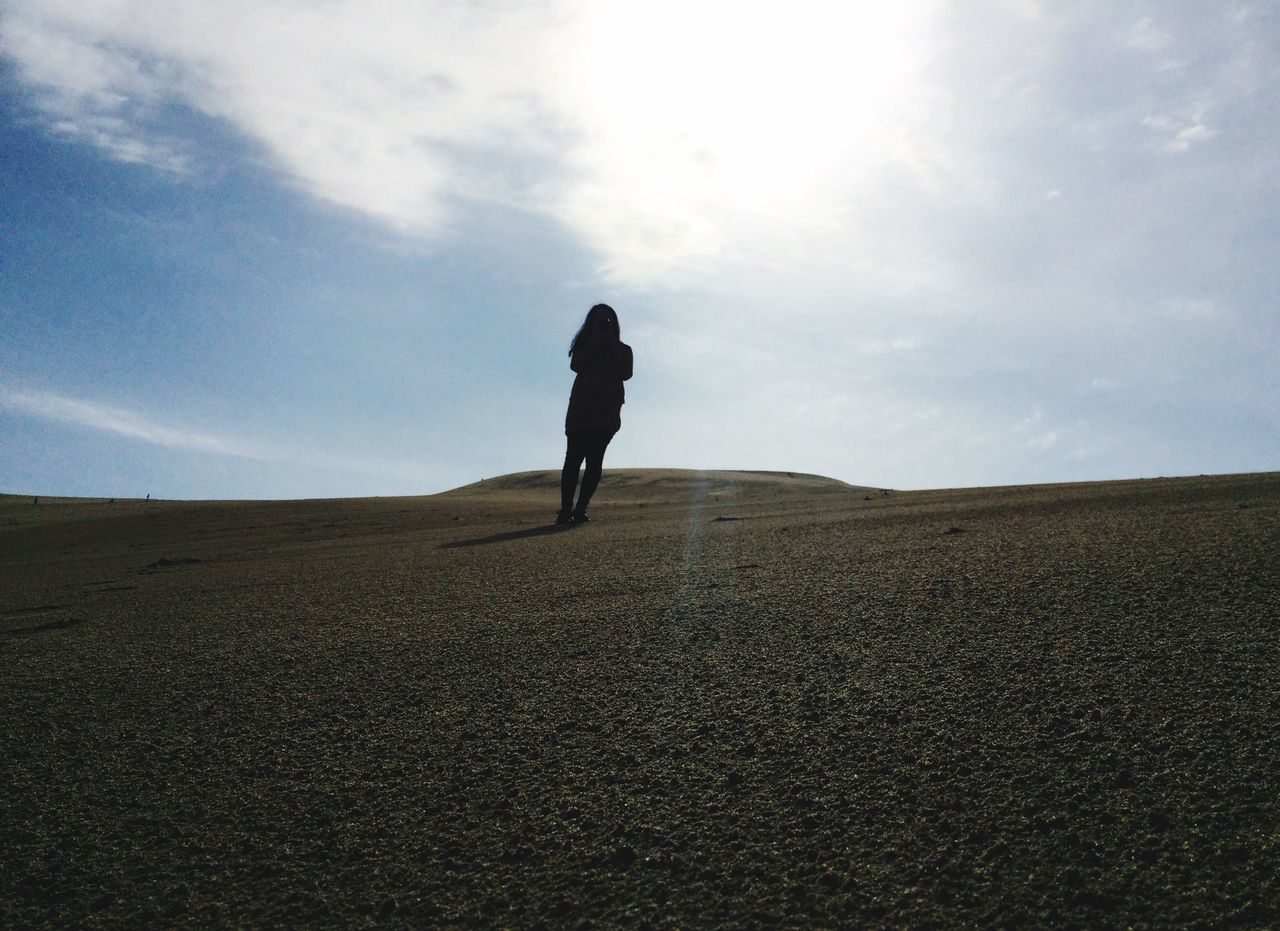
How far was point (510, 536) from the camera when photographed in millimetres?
6332

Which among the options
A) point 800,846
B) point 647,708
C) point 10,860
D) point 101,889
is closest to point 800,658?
point 647,708

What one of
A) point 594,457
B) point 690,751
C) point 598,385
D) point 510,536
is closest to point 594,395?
point 598,385

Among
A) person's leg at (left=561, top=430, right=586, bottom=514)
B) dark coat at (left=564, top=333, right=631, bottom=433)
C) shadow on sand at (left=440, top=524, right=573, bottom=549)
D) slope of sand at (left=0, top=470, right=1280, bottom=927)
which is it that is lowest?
slope of sand at (left=0, top=470, right=1280, bottom=927)

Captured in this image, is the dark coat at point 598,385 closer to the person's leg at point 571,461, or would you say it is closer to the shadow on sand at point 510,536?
the person's leg at point 571,461

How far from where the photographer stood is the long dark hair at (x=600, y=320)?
795 centimetres

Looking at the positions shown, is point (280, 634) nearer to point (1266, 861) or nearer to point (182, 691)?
point (182, 691)

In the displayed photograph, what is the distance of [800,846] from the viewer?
4.13ft

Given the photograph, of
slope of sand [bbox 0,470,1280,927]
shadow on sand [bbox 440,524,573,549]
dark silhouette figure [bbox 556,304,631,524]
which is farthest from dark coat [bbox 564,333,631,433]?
slope of sand [bbox 0,470,1280,927]

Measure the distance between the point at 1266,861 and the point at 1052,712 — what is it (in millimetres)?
510

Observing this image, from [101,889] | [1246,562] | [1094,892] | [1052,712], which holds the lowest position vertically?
[101,889]

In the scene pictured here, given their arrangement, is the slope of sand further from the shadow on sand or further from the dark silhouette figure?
the dark silhouette figure

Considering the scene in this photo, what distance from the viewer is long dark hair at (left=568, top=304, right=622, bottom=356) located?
795 cm

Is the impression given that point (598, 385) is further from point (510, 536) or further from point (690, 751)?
point (690, 751)

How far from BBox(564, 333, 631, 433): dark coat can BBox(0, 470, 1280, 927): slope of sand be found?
15.2 ft
